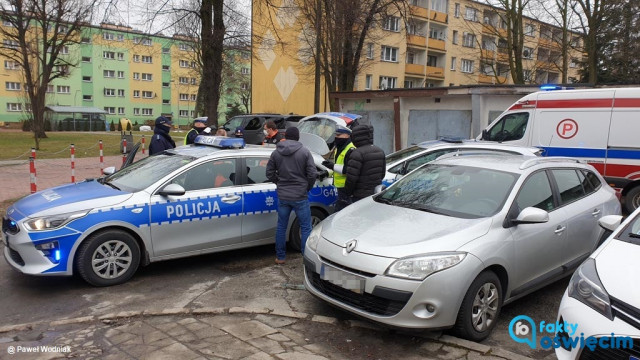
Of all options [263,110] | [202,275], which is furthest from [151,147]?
[263,110]

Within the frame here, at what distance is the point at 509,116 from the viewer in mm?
10789

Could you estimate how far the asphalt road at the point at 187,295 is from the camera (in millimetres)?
4469

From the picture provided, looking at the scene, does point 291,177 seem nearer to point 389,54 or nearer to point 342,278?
point 342,278

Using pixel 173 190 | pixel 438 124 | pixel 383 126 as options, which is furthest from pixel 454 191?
pixel 383 126

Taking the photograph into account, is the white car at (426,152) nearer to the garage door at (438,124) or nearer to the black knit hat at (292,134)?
the black knit hat at (292,134)

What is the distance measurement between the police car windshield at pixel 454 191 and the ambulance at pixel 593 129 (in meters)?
5.56

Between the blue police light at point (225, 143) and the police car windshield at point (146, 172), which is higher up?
the blue police light at point (225, 143)

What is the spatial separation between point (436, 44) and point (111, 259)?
4627 centimetres

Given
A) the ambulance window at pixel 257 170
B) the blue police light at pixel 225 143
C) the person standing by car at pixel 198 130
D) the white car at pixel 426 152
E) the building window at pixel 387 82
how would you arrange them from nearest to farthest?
1. the ambulance window at pixel 257 170
2. the blue police light at pixel 225 143
3. the white car at pixel 426 152
4. the person standing by car at pixel 198 130
5. the building window at pixel 387 82

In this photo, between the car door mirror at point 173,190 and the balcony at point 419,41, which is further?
the balcony at point 419,41

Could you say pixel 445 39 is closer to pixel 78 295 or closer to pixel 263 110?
pixel 263 110

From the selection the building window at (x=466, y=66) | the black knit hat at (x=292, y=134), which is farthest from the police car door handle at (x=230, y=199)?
the building window at (x=466, y=66)

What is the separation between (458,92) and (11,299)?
1181 centimetres

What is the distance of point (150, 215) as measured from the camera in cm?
525
